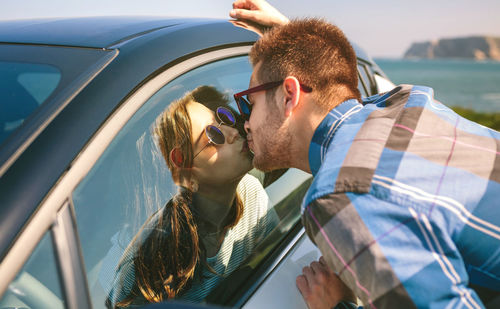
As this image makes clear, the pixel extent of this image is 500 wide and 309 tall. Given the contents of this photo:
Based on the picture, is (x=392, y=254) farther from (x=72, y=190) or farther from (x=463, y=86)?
(x=463, y=86)

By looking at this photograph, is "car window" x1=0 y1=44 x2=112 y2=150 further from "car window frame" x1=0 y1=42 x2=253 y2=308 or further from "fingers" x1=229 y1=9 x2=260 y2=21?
"fingers" x1=229 y1=9 x2=260 y2=21

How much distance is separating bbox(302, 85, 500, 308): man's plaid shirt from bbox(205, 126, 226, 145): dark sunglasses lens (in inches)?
17.1

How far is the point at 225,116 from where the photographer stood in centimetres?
153

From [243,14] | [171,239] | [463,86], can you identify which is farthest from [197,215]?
Answer: [463,86]

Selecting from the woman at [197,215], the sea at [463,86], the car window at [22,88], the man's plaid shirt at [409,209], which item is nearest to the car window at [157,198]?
the woman at [197,215]

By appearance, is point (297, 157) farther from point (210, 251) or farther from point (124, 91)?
point (124, 91)

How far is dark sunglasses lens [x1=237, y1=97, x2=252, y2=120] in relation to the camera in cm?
161

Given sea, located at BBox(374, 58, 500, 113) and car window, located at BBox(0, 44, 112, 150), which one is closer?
car window, located at BBox(0, 44, 112, 150)

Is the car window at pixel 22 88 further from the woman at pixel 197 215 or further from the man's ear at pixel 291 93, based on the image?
the man's ear at pixel 291 93

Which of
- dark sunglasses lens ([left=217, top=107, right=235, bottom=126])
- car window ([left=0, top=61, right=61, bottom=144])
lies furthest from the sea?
car window ([left=0, top=61, right=61, bottom=144])

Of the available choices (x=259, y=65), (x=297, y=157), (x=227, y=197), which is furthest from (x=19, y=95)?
(x=297, y=157)

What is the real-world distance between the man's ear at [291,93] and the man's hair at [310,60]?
52 mm

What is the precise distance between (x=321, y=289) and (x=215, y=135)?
0.66m

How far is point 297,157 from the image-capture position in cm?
162
